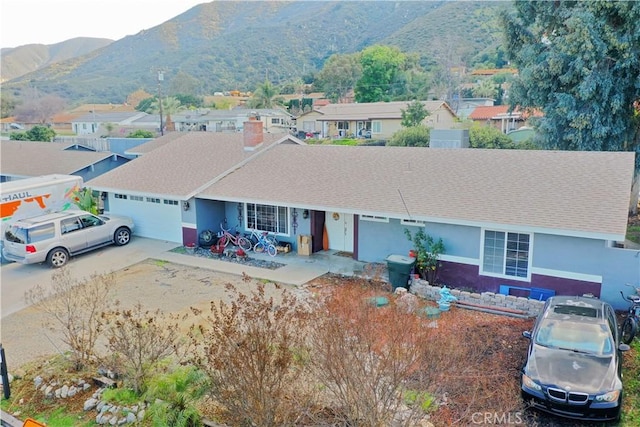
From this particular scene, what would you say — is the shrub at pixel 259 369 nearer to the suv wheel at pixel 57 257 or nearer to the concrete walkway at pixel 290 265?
the concrete walkway at pixel 290 265

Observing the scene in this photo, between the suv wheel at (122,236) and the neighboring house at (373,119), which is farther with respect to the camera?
the neighboring house at (373,119)

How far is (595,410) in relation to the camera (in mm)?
7645

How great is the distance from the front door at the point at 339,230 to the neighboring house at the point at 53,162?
59.2ft

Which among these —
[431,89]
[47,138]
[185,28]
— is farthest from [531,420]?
[185,28]

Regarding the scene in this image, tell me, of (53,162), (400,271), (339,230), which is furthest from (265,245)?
(53,162)

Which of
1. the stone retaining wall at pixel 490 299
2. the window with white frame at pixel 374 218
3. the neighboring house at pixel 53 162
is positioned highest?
the neighboring house at pixel 53 162

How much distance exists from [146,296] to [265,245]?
A: 5.17 metres

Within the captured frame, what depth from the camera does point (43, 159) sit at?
3159 centimetres

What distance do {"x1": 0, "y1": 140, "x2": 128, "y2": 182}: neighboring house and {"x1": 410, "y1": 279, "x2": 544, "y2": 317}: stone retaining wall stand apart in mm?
23017

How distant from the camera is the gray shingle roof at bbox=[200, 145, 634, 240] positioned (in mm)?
13227

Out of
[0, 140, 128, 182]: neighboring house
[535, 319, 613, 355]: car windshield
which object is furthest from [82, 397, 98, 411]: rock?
[0, 140, 128, 182]: neighboring house

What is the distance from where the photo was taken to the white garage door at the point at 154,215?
20000mm

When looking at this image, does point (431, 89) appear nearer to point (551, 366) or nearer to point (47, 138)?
point (47, 138)

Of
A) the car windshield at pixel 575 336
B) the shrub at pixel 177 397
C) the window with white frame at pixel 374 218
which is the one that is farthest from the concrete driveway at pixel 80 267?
the car windshield at pixel 575 336
